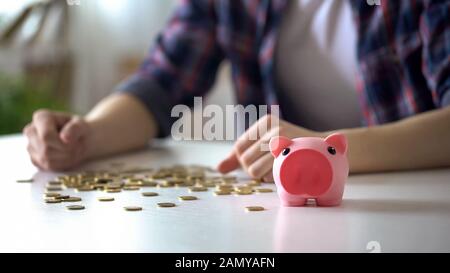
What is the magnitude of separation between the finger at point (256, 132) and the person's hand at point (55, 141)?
32 cm

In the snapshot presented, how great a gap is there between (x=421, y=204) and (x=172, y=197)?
0.29 metres

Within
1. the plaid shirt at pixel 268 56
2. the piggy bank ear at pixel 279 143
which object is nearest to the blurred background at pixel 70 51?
the plaid shirt at pixel 268 56

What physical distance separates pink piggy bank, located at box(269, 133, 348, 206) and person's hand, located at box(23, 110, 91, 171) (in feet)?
1.58

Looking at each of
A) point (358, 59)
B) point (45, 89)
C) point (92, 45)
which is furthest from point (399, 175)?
point (92, 45)

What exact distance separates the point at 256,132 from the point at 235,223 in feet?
0.96

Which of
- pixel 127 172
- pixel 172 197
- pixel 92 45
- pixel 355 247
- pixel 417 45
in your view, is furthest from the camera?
pixel 92 45

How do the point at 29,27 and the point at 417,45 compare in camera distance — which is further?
the point at 29,27

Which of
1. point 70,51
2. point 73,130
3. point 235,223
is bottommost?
point 235,223

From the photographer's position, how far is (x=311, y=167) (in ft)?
2.19

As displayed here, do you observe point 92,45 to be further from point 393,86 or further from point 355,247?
point 355,247

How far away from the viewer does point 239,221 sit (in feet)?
2.06

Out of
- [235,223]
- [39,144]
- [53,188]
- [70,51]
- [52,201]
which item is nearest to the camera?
[235,223]

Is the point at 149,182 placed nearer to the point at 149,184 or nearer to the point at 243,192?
the point at 149,184

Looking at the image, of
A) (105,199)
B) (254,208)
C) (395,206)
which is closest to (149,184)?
(105,199)
